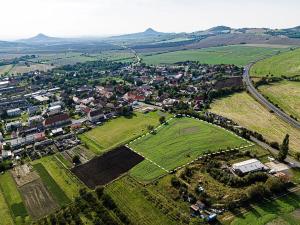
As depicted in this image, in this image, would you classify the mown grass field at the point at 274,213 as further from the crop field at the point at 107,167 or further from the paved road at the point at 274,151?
the crop field at the point at 107,167

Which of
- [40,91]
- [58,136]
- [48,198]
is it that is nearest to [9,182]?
[48,198]

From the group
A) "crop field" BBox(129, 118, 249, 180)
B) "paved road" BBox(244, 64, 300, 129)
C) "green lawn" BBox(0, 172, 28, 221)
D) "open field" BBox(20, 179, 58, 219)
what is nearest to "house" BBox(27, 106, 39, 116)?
"green lawn" BBox(0, 172, 28, 221)

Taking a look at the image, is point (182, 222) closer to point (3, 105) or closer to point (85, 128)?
point (85, 128)

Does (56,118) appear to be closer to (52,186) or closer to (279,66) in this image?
(52,186)

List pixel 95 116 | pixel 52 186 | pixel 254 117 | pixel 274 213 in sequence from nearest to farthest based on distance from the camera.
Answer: pixel 274 213
pixel 52 186
pixel 254 117
pixel 95 116

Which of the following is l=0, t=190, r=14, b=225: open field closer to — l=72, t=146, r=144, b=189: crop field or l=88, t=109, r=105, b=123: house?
l=72, t=146, r=144, b=189: crop field

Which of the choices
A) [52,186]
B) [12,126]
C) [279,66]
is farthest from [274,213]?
[279,66]
